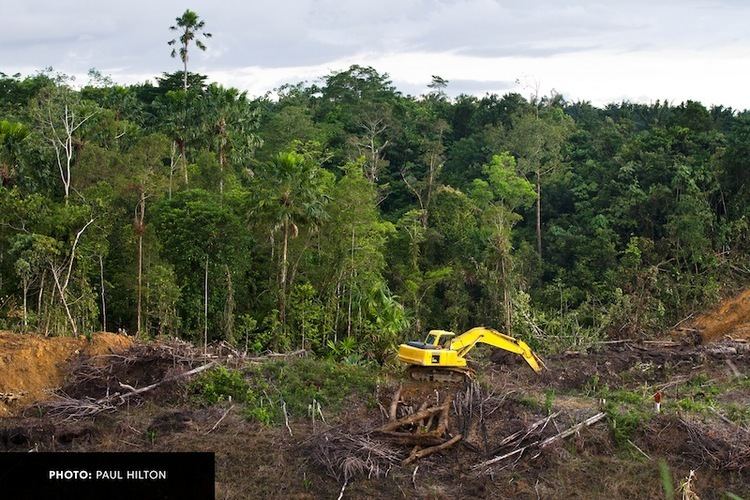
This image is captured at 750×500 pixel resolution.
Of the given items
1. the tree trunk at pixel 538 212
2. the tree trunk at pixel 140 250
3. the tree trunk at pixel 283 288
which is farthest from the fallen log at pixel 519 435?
the tree trunk at pixel 538 212

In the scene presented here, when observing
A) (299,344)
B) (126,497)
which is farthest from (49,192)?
(126,497)

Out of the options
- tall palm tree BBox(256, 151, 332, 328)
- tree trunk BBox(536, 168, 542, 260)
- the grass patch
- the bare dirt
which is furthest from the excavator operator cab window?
tree trunk BBox(536, 168, 542, 260)

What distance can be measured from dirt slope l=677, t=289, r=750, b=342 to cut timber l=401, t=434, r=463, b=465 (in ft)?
34.5

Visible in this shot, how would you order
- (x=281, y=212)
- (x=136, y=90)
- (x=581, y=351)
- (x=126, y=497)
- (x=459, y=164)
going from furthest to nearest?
1. (x=459, y=164)
2. (x=136, y=90)
3. (x=281, y=212)
4. (x=581, y=351)
5. (x=126, y=497)

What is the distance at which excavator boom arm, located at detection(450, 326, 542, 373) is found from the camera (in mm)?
15805

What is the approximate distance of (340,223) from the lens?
2636 cm

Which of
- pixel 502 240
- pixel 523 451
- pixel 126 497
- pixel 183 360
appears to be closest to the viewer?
pixel 126 497

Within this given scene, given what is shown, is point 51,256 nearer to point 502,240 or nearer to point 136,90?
point 502,240

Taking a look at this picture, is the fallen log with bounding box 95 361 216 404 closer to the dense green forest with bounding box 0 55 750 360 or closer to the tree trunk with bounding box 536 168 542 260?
the dense green forest with bounding box 0 55 750 360

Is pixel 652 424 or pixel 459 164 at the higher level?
pixel 459 164

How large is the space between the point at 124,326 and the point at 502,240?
42.7 ft

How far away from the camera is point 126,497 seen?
5988 millimetres

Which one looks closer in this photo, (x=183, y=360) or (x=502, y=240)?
(x=183, y=360)

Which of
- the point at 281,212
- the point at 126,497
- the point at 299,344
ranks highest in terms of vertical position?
the point at 281,212
